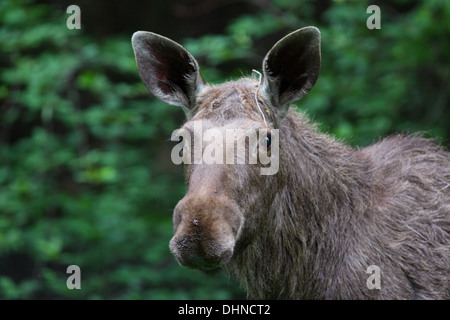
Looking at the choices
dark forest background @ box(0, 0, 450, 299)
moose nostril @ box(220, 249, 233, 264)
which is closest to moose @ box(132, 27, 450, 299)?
moose nostril @ box(220, 249, 233, 264)

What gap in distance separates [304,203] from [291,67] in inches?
36.3

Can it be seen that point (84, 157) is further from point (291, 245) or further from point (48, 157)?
point (291, 245)

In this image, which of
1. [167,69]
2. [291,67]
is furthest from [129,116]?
[291,67]

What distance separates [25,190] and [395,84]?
15.6 feet

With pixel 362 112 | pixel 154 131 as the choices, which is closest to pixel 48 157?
pixel 154 131

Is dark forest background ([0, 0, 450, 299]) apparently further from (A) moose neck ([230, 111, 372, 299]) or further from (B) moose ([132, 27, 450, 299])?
(A) moose neck ([230, 111, 372, 299])

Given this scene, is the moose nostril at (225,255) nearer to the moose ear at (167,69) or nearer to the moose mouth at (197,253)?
the moose mouth at (197,253)

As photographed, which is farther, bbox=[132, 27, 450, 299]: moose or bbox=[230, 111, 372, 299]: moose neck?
bbox=[230, 111, 372, 299]: moose neck

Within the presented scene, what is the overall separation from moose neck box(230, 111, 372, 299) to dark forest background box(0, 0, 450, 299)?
2.53 metres

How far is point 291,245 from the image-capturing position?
3959 millimetres

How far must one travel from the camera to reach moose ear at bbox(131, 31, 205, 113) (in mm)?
4047

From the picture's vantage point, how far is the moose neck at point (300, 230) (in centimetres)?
393

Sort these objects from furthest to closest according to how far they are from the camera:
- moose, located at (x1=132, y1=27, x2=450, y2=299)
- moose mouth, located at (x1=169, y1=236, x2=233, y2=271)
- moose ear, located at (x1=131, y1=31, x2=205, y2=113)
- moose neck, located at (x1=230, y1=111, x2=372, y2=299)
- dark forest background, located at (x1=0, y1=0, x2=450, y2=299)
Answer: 1. dark forest background, located at (x1=0, y1=0, x2=450, y2=299)
2. moose ear, located at (x1=131, y1=31, x2=205, y2=113)
3. moose neck, located at (x1=230, y1=111, x2=372, y2=299)
4. moose, located at (x1=132, y1=27, x2=450, y2=299)
5. moose mouth, located at (x1=169, y1=236, x2=233, y2=271)

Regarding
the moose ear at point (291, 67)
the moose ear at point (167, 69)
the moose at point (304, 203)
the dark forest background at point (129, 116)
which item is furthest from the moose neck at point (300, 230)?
the dark forest background at point (129, 116)
